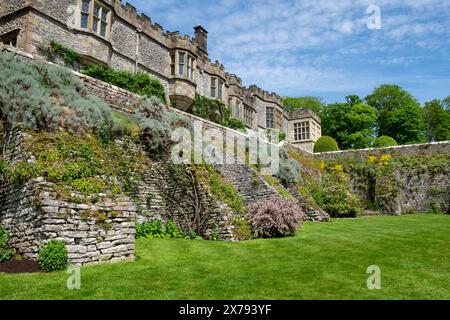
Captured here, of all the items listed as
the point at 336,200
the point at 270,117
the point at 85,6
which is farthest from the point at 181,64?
the point at 270,117

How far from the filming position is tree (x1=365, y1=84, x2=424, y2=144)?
46.6 m

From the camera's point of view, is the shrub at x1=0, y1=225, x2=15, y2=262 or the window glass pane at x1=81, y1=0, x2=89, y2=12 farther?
the window glass pane at x1=81, y1=0, x2=89, y2=12

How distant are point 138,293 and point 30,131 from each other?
5976 millimetres

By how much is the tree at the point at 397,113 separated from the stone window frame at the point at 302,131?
11430mm

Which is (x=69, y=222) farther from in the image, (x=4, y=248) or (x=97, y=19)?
(x=97, y=19)

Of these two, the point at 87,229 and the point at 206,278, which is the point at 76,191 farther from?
the point at 206,278

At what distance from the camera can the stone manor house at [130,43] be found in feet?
→ 65.2

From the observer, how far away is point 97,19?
2211 centimetres

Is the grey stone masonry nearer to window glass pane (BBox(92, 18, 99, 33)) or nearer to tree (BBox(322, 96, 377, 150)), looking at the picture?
window glass pane (BBox(92, 18, 99, 33))

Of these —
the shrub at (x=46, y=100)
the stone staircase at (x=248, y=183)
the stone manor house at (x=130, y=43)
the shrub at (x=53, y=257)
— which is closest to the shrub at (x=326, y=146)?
the stone manor house at (x=130, y=43)

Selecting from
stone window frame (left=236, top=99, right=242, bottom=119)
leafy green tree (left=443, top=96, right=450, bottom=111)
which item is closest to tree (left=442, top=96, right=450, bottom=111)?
leafy green tree (left=443, top=96, right=450, bottom=111)

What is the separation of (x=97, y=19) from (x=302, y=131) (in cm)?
2881

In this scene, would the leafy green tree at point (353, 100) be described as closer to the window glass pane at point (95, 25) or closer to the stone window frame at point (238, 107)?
the stone window frame at point (238, 107)

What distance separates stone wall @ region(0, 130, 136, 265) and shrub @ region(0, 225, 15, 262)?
119mm
